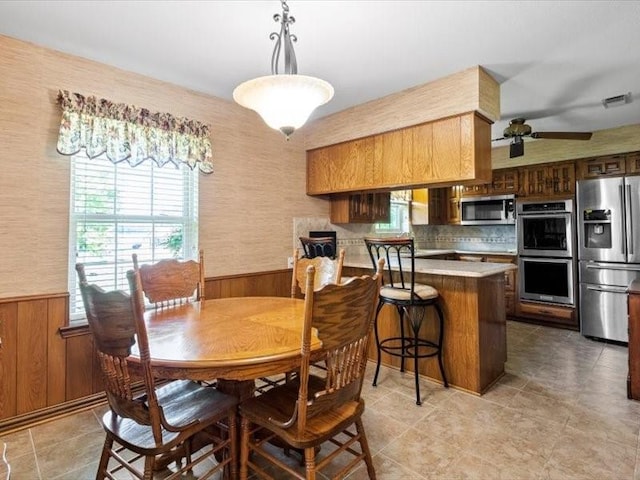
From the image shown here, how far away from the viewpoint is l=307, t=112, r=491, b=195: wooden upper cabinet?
8.95 feet

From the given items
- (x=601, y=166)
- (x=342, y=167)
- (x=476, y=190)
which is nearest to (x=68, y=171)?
(x=342, y=167)

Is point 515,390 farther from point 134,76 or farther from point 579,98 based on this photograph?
point 134,76

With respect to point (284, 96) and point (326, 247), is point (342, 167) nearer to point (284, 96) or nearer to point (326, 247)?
point (326, 247)

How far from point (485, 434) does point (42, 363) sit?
2.85 meters

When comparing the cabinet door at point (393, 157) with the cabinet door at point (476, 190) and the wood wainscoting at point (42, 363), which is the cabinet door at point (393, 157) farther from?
the wood wainscoting at point (42, 363)

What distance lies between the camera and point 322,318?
1.25 metres

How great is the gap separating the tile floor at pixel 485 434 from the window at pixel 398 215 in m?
2.64

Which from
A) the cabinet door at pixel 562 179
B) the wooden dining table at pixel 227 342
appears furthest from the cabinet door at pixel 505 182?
the wooden dining table at pixel 227 342

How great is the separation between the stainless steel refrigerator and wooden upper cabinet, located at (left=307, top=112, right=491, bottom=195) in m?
1.97

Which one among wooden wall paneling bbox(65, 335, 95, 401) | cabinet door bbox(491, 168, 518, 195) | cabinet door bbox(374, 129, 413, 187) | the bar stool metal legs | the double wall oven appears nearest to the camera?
wooden wall paneling bbox(65, 335, 95, 401)

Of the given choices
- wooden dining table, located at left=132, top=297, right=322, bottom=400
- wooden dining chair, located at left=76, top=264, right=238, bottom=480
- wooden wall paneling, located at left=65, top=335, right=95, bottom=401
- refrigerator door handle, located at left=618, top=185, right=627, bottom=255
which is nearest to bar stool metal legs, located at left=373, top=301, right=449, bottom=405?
wooden dining table, located at left=132, top=297, right=322, bottom=400

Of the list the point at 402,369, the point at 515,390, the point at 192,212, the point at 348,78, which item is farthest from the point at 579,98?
the point at 192,212

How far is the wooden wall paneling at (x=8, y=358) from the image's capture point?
216 centimetres

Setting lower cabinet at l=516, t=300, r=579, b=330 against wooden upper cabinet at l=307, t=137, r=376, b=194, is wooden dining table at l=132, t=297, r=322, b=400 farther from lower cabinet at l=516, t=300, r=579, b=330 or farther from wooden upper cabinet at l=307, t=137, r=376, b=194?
lower cabinet at l=516, t=300, r=579, b=330
